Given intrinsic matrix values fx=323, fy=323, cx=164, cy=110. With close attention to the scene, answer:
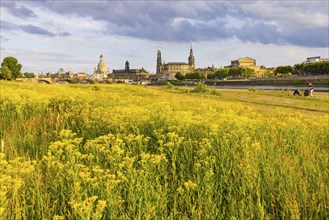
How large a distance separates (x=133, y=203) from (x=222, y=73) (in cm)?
20031

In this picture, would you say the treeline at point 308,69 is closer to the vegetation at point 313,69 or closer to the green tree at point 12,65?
the vegetation at point 313,69

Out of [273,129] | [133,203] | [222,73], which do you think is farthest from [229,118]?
[222,73]

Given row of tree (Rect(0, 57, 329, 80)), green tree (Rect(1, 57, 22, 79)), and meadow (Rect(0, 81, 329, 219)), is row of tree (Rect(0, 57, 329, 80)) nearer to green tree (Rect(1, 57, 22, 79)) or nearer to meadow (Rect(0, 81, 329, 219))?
green tree (Rect(1, 57, 22, 79))

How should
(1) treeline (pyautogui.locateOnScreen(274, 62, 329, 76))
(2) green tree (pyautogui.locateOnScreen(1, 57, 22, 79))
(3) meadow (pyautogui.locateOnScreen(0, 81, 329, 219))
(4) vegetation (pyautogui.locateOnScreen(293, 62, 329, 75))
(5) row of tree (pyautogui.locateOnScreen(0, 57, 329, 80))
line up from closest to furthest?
(3) meadow (pyautogui.locateOnScreen(0, 81, 329, 219)) < (5) row of tree (pyautogui.locateOnScreen(0, 57, 329, 80)) < (2) green tree (pyautogui.locateOnScreen(1, 57, 22, 79)) < (4) vegetation (pyautogui.locateOnScreen(293, 62, 329, 75)) < (1) treeline (pyautogui.locateOnScreen(274, 62, 329, 76))

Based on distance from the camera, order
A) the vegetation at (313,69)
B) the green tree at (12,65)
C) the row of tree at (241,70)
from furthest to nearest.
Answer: the vegetation at (313,69), the green tree at (12,65), the row of tree at (241,70)

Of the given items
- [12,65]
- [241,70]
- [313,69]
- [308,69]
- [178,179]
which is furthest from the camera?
[241,70]

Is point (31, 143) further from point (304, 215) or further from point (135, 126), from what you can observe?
point (304, 215)

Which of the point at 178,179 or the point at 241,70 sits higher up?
the point at 241,70

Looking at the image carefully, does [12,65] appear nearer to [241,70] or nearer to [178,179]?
[241,70]

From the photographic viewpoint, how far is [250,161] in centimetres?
492

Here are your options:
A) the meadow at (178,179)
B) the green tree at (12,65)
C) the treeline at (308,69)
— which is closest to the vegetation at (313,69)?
the treeline at (308,69)

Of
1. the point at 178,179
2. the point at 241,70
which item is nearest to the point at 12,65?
the point at 241,70

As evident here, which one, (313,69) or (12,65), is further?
(313,69)

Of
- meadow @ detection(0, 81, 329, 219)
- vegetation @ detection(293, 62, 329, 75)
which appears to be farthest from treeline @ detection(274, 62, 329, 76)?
meadow @ detection(0, 81, 329, 219)
